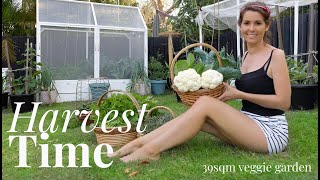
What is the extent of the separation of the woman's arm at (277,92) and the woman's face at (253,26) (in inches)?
7.4

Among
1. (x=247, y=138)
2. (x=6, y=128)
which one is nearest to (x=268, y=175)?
(x=247, y=138)

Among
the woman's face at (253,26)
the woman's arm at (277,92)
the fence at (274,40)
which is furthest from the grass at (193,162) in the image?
the fence at (274,40)

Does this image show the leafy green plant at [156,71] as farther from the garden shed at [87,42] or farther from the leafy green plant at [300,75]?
the leafy green plant at [300,75]

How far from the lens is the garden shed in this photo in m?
6.79

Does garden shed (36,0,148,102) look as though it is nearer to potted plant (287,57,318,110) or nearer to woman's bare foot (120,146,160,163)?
potted plant (287,57,318,110)

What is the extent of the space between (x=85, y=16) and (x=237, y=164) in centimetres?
587

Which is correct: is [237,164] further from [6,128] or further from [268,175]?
[6,128]

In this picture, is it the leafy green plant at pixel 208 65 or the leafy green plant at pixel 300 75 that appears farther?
the leafy green plant at pixel 300 75

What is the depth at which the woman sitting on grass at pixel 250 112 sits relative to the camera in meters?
2.20

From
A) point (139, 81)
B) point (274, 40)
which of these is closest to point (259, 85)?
point (139, 81)

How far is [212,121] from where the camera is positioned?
228 centimetres

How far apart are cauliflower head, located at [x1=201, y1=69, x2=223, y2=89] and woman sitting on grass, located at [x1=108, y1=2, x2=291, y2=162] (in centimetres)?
8

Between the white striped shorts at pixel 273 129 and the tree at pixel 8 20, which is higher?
the tree at pixel 8 20

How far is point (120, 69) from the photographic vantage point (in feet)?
24.8
